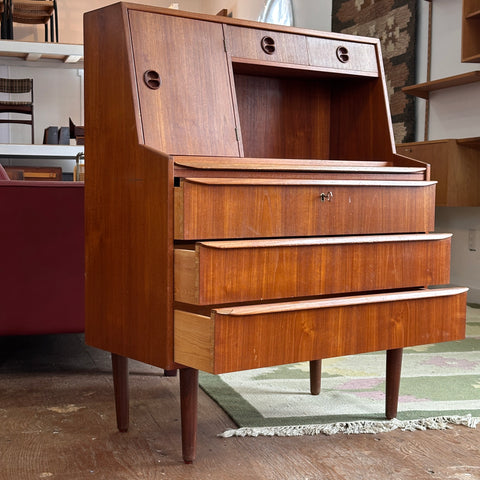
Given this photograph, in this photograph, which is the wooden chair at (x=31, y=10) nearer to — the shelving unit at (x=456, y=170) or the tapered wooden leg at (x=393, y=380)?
the shelving unit at (x=456, y=170)

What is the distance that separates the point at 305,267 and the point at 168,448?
1.89 feet

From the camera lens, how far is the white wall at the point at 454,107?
14.5 feet

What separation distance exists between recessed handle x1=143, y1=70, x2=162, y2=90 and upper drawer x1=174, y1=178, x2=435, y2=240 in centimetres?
31

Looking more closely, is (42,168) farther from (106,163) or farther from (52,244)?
(106,163)

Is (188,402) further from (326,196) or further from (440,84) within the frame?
(440,84)

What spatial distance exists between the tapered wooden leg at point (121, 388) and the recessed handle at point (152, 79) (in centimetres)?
70

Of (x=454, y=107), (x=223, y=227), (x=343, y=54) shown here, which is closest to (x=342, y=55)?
(x=343, y=54)

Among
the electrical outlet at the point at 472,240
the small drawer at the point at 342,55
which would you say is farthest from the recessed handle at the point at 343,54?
the electrical outlet at the point at 472,240

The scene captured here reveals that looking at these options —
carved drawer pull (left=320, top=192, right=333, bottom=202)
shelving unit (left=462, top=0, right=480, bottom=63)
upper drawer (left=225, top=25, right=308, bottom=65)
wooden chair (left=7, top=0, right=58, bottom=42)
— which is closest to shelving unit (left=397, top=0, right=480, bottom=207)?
shelving unit (left=462, top=0, right=480, bottom=63)

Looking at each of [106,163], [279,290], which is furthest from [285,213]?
[106,163]

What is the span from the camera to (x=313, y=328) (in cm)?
159

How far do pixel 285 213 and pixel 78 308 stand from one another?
47.0 inches

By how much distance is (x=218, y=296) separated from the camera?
148 cm

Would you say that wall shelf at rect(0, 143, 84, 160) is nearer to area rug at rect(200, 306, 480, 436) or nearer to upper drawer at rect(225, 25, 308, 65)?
area rug at rect(200, 306, 480, 436)
